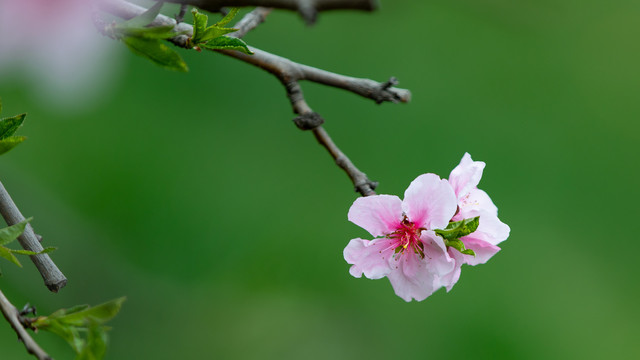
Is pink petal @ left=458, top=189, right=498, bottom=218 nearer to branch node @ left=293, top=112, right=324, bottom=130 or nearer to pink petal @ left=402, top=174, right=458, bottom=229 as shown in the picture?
pink petal @ left=402, top=174, right=458, bottom=229

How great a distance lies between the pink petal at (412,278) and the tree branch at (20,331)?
320mm

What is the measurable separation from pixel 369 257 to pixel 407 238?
0.04 m

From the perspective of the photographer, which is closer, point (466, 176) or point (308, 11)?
point (308, 11)

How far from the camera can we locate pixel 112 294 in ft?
7.27

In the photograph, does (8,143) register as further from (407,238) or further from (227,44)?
(407,238)

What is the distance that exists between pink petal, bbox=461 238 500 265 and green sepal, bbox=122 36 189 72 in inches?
12.2

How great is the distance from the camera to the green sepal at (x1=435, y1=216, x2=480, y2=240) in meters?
0.54

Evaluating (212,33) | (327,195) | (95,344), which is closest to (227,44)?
(212,33)

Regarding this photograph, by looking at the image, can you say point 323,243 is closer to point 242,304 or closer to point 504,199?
point 242,304

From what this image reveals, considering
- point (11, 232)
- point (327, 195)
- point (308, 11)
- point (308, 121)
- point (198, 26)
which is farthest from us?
point (327, 195)

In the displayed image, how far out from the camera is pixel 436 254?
569 mm

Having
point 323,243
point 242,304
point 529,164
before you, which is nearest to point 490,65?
point 529,164

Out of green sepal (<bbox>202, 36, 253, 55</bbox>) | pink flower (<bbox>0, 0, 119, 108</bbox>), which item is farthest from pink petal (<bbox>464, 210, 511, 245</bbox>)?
pink flower (<bbox>0, 0, 119, 108</bbox>)

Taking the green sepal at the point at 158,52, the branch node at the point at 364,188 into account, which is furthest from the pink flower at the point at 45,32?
the branch node at the point at 364,188
